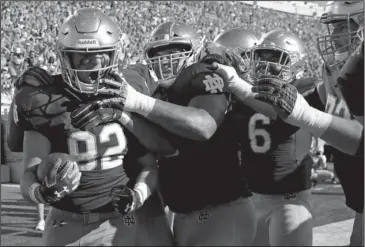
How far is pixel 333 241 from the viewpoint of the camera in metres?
5.14

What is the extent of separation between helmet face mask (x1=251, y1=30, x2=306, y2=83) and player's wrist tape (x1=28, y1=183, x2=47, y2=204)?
4.62 feet

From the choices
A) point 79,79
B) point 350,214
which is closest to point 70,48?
point 79,79

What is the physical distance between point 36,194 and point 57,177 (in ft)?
0.46

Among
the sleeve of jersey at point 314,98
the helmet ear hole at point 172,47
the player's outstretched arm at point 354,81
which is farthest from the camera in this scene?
the sleeve of jersey at point 314,98

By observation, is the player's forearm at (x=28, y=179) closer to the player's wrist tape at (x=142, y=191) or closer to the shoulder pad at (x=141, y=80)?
the player's wrist tape at (x=142, y=191)

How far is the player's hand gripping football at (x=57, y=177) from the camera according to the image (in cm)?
228

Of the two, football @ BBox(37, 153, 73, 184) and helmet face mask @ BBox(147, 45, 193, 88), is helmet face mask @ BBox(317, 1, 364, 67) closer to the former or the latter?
helmet face mask @ BBox(147, 45, 193, 88)

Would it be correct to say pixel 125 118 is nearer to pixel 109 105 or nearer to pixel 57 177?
pixel 109 105

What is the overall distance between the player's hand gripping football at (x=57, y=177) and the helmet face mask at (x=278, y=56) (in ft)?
4.37

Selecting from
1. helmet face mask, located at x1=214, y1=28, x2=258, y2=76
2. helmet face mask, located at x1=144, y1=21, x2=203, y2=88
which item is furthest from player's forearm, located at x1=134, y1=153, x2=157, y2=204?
helmet face mask, located at x1=214, y1=28, x2=258, y2=76

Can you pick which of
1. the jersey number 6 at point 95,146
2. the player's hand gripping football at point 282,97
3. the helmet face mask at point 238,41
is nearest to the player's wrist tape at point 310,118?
the player's hand gripping football at point 282,97

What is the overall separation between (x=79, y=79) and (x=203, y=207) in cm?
71

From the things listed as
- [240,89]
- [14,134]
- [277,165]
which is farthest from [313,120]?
[14,134]

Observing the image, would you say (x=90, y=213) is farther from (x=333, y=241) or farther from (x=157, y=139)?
(x=333, y=241)
